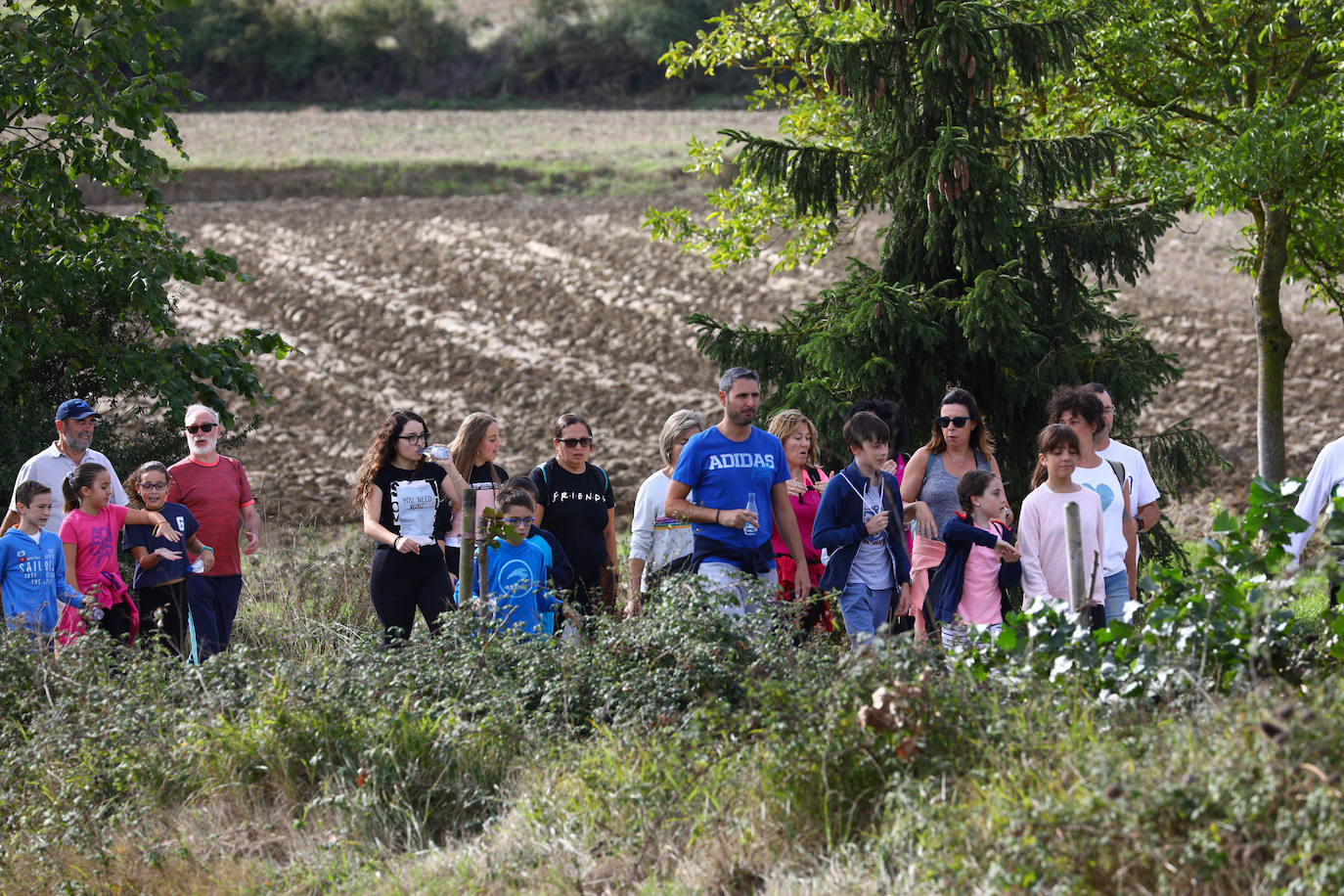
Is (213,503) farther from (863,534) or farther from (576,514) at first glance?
(863,534)

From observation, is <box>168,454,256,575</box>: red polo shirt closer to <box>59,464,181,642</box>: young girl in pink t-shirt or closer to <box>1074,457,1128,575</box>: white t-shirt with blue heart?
<box>59,464,181,642</box>: young girl in pink t-shirt

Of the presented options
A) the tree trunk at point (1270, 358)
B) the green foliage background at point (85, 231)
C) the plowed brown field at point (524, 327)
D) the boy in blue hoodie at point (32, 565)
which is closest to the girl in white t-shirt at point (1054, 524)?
the boy in blue hoodie at point (32, 565)

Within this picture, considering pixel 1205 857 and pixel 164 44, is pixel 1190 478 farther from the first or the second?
pixel 164 44

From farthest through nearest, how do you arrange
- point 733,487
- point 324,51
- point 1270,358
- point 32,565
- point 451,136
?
point 324,51
point 451,136
point 1270,358
point 32,565
point 733,487

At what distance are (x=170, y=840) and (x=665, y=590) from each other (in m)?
2.29

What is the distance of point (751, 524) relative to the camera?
666 centimetres

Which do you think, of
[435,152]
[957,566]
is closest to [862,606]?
[957,566]

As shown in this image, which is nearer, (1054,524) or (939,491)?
(1054,524)

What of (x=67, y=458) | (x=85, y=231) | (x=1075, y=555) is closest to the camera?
(x=1075, y=555)

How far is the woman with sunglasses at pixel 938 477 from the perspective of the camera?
6832mm

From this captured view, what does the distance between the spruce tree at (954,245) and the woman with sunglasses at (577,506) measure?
1.79 m

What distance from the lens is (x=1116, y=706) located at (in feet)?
15.3

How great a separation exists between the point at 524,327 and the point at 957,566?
1901 centimetres

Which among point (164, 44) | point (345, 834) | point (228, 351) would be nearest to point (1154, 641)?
point (345, 834)
